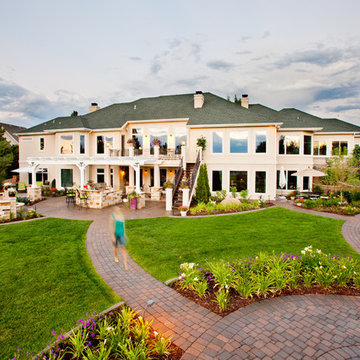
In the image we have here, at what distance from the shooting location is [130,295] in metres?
5.40

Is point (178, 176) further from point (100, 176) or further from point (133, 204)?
point (100, 176)

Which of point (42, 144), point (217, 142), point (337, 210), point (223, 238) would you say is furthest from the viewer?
point (42, 144)

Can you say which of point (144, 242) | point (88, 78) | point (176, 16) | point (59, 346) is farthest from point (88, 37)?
point (59, 346)

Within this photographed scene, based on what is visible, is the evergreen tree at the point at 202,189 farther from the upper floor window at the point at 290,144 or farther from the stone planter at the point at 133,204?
the upper floor window at the point at 290,144

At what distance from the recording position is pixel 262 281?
210 inches

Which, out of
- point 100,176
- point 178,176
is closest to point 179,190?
point 178,176

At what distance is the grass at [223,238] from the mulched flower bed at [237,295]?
0.98 meters

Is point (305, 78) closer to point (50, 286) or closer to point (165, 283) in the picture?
point (165, 283)

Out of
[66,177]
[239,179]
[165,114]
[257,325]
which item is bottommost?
[257,325]

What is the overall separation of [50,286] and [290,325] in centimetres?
534

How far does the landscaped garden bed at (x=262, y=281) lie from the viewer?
17.1 feet

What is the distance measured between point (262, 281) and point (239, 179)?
45.8 ft

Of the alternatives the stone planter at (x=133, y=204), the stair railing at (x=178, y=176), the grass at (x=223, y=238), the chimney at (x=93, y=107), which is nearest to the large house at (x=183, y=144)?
the stair railing at (x=178, y=176)

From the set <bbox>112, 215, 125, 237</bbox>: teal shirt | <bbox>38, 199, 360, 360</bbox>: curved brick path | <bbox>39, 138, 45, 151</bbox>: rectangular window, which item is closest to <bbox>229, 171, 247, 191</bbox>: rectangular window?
<bbox>38, 199, 360, 360</bbox>: curved brick path
